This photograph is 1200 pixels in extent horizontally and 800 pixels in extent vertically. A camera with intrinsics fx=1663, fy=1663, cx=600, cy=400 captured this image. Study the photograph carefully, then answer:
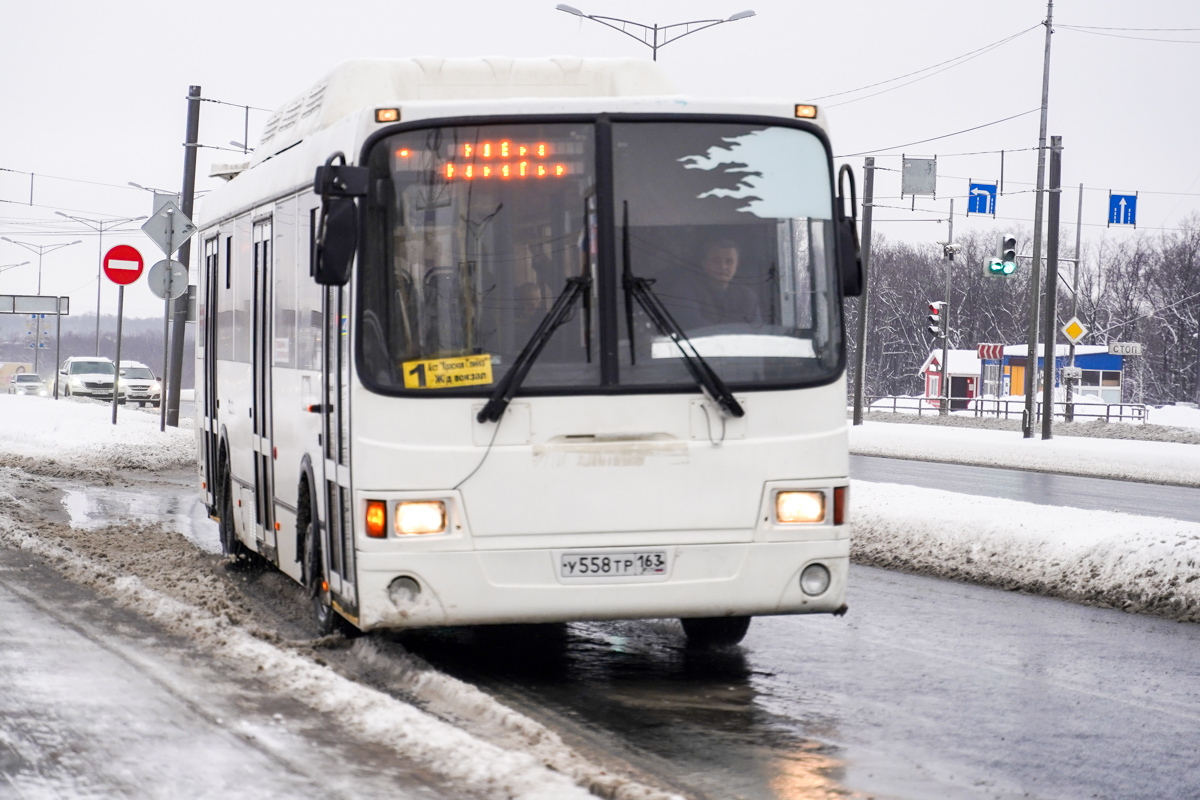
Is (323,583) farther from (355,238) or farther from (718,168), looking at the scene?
Answer: (718,168)

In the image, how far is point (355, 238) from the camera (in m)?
7.07

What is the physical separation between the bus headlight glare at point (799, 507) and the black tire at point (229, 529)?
5281mm

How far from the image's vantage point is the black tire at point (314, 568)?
8.34 meters

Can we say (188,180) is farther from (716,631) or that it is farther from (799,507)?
(799,507)

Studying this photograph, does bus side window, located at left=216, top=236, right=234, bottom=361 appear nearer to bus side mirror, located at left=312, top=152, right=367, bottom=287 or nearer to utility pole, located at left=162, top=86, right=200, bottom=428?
bus side mirror, located at left=312, top=152, right=367, bottom=287

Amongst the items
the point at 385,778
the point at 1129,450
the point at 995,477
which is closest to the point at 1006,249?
the point at 1129,450

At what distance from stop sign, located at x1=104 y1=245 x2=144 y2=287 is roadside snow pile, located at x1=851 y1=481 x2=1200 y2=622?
13.6m

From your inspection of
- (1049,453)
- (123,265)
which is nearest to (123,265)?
(123,265)

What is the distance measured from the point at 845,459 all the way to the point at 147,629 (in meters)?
3.70

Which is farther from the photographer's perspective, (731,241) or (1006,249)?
(1006,249)

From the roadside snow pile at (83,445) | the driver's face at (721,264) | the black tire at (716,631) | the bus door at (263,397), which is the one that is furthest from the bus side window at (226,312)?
the roadside snow pile at (83,445)

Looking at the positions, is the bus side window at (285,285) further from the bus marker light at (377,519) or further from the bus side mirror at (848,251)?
the bus side mirror at (848,251)

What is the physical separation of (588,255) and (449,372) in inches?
31.1

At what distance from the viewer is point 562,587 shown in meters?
7.18
